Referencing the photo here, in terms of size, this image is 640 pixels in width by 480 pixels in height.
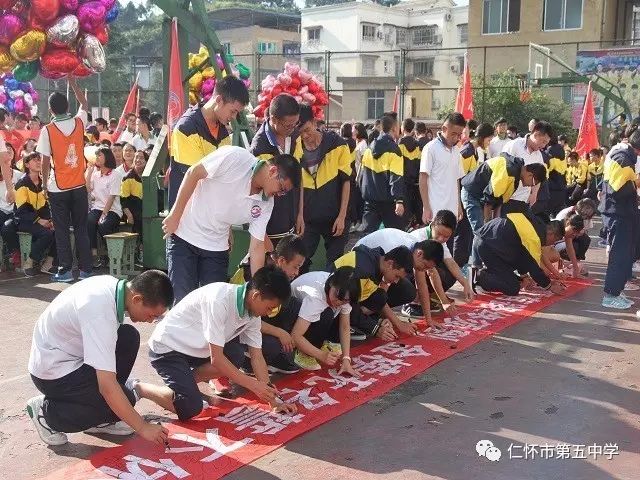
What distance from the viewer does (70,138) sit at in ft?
21.3

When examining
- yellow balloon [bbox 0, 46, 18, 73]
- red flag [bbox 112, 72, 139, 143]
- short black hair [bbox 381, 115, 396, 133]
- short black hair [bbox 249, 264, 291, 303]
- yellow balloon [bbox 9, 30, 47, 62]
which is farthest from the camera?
red flag [bbox 112, 72, 139, 143]

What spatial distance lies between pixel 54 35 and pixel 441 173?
5316 millimetres

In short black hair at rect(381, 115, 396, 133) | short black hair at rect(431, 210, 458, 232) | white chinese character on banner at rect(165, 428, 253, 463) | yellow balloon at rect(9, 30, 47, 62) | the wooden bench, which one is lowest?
white chinese character on banner at rect(165, 428, 253, 463)

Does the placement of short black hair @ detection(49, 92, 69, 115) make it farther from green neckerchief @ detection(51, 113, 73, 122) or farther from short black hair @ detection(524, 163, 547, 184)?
short black hair @ detection(524, 163, 547, 184)

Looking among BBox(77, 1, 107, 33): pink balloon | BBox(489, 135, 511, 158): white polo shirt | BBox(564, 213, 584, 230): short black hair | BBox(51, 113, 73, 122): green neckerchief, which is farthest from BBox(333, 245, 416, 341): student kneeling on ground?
BBox(77, 1, 107, 33): pink balloon

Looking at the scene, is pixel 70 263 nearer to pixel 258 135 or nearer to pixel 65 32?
pixel 258 135

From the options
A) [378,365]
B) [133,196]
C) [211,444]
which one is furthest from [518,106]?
[211,444]

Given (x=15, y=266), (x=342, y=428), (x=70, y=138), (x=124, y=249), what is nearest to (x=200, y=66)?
(x=70, y=138)

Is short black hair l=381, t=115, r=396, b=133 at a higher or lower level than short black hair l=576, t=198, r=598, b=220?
higher

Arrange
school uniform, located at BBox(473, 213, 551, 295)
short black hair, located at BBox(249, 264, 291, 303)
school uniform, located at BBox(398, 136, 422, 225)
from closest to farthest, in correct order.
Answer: short black hair, located at BBox(249, 264, 291, 303), school uniform, located at BBox(473, 213, 551, 295), school uniform, located at BBox(398, 136, 422, 225)

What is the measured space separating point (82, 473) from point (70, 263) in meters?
3.98

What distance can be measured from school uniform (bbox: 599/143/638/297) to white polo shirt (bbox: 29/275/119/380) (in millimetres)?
4157

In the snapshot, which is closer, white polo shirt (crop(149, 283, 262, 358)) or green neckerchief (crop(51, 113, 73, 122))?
white polo shirt (crop(149, 283, 262, 358))

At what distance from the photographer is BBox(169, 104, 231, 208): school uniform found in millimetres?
4191
